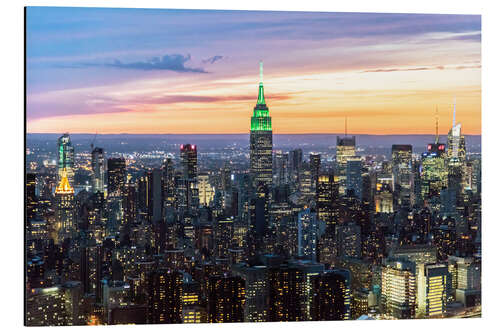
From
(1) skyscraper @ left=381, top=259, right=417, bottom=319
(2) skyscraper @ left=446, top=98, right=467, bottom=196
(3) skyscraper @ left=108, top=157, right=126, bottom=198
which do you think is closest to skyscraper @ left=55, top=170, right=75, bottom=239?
(3) skyscraper @ left=108, top=157, right=126, bottom=198

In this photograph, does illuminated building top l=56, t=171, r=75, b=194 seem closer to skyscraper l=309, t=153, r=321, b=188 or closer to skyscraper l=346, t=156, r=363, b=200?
skyscraper l=309, t=153, r=321, b=188

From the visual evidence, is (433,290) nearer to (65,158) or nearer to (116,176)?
(116,176)

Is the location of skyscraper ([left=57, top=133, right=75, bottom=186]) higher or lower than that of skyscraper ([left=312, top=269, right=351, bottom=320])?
higher

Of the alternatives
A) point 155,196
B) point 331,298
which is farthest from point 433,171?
point 155,196

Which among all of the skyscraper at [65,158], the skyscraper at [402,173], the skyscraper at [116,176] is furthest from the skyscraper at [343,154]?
the skyscraper at [65,158]

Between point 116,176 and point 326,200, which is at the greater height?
point 116,176

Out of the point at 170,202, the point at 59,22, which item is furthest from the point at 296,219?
the point at 59,22

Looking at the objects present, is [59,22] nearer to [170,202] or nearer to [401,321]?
[170,202]
